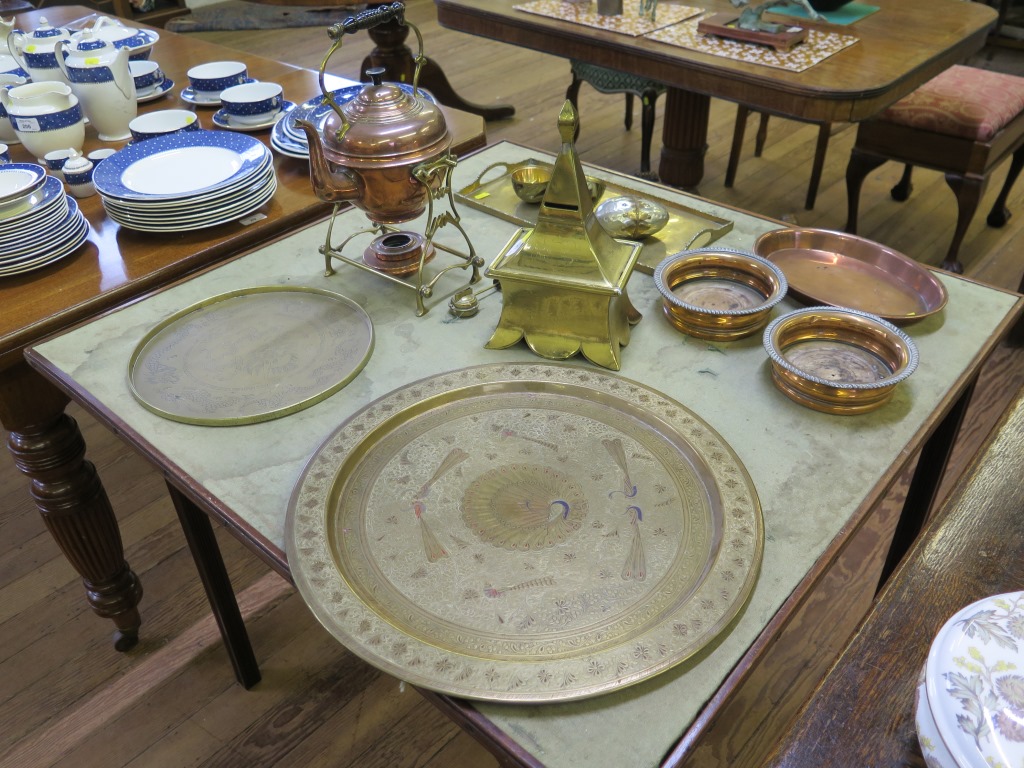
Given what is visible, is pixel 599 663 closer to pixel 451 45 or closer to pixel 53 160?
pixel 53 160

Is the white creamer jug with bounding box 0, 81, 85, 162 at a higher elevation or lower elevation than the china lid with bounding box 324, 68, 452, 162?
lower

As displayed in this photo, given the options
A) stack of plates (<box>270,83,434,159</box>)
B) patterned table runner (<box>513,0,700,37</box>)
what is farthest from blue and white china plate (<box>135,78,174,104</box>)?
patterned table runner (<box>513,0,700,37</box>)

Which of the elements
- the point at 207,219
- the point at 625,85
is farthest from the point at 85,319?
the point at 625,85

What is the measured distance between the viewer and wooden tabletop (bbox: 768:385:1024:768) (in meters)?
0.55

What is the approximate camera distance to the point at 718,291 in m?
1.05

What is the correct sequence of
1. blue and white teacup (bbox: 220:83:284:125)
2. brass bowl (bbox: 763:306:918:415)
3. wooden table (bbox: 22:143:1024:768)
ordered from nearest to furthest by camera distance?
wooden table (bbox: 22:143:1024:768), brass bowl (bbox: 763:306:918:415), blue and white teacup (bbox: 220:83:284:125)

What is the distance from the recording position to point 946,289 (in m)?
1.05

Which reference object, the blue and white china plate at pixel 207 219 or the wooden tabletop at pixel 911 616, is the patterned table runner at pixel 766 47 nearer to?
the blue and white china plate at pixel 207 219

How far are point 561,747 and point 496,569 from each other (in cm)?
18

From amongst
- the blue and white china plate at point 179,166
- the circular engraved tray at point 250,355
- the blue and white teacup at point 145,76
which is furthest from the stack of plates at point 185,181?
the blue and white teacup at point 145,76

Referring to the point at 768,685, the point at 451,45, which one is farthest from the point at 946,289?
the point at 451,45

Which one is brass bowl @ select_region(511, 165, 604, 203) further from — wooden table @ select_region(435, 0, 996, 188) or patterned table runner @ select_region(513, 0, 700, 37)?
patterned table runner @ select_region(513, 0, 700, 37)

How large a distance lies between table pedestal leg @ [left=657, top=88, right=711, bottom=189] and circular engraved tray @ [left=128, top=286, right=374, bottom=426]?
1.78m

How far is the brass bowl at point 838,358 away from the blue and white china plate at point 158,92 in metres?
1.42
